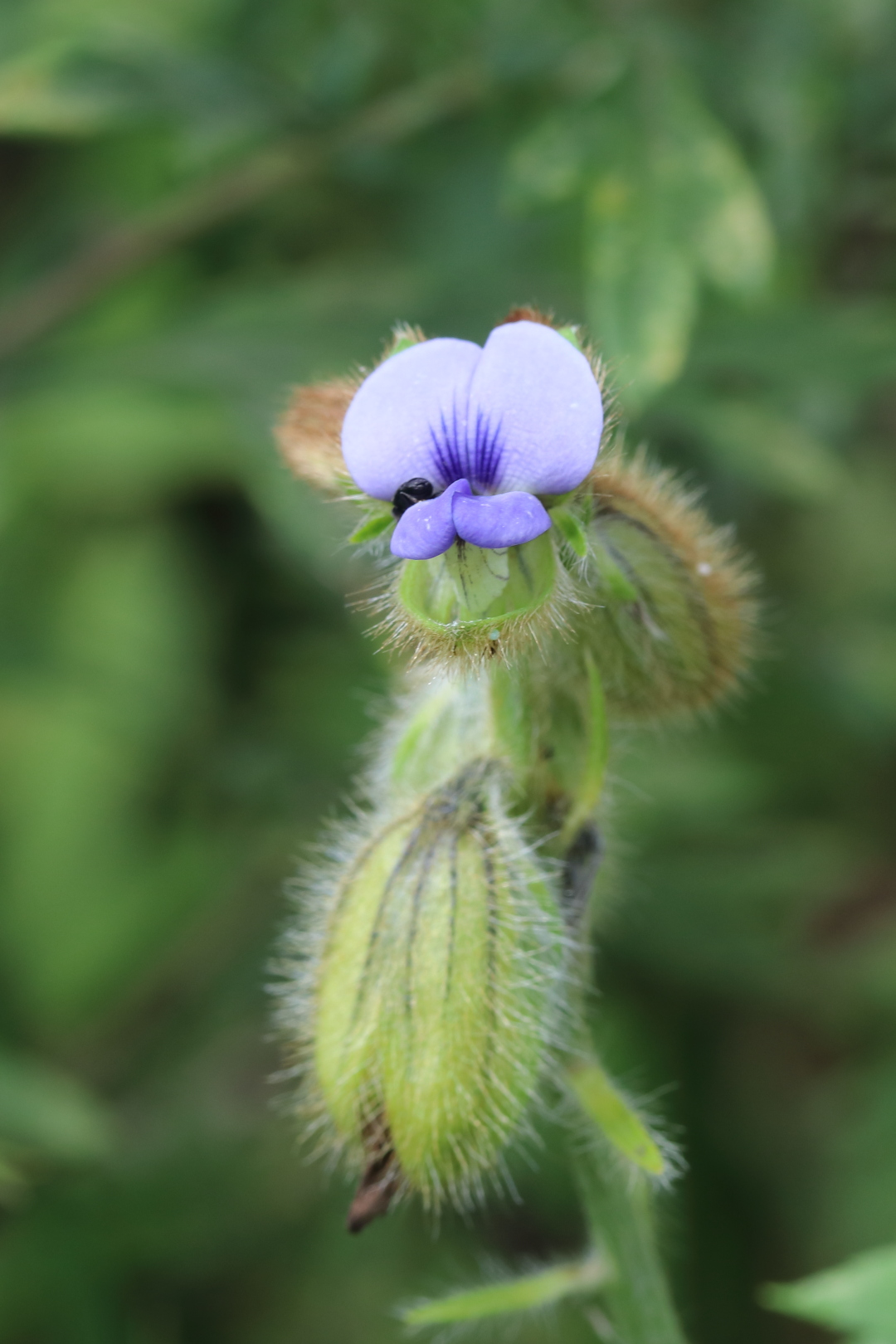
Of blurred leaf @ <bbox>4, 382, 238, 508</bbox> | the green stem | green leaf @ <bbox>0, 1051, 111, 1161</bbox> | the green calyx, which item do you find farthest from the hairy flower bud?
blurred leaf @ <bbox>4, 382, 238, 508</bbox>

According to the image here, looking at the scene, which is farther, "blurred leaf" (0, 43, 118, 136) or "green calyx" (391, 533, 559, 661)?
"blurred leaf" (0, 43, 118, 136)

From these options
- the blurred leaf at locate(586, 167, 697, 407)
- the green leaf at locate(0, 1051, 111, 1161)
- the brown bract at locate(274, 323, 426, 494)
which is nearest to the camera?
the brown bract at locate(274, 323, 426, 494)

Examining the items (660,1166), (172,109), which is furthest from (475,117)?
(660,1166)

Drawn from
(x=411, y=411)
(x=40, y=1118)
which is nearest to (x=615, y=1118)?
(x=411, y=411)

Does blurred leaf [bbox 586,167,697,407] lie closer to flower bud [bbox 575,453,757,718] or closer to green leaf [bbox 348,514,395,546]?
flower bud [bbox 575,453,757,718]

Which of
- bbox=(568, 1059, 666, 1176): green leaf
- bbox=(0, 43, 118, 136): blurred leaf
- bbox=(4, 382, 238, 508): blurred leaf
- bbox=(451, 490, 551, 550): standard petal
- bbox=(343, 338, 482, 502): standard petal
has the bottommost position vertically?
bbox=(568, 1059, 666, 1176): green leaf

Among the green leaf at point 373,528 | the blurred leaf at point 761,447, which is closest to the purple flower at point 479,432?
the green leaf at point 373,528

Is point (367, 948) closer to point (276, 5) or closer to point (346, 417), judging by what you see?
point (346, 417)
